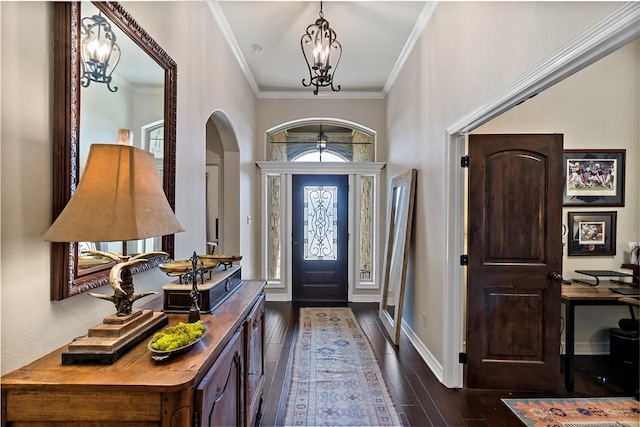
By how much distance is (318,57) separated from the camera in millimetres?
2723

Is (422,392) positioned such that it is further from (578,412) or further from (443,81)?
(443,81)

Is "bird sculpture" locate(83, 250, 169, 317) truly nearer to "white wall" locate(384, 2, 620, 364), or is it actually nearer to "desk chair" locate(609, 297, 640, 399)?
"white wall" locate(384, 2, 620, 364)

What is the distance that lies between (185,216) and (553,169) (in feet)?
9.79

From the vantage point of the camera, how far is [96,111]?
139 cm

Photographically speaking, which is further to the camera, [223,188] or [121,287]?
[223,188]

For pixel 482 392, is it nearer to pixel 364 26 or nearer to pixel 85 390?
pixel 85 390

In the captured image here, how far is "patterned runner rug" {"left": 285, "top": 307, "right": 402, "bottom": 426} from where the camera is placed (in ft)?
7.53

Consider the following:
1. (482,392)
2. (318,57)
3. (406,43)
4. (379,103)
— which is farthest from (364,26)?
(482,392)

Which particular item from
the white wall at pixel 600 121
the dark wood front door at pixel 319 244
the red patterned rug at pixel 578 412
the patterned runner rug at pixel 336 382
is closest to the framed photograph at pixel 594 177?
the white wall at pixel 600 121

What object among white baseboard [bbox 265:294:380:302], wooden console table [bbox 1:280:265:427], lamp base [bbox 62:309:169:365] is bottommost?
white baseboard [bbox 265:294:380:302]

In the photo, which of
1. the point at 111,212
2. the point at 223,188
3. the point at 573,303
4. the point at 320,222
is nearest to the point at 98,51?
the point at 111,212

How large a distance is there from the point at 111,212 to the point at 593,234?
4.14 metres

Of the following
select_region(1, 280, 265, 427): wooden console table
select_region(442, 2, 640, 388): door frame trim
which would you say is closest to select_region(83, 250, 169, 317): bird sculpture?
select_region(1, 280, 265, 427): wooden console table

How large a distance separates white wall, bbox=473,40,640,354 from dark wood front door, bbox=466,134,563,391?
0.72m
